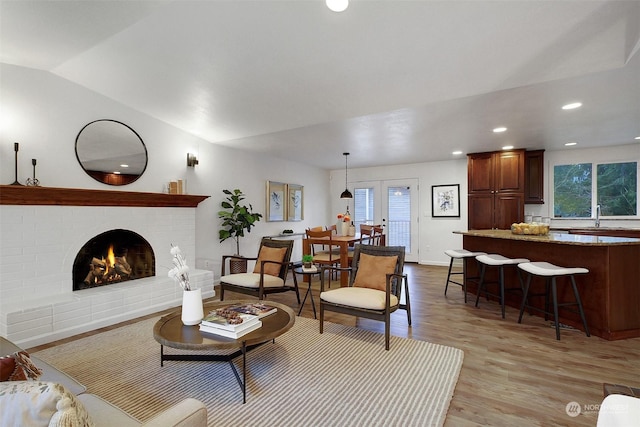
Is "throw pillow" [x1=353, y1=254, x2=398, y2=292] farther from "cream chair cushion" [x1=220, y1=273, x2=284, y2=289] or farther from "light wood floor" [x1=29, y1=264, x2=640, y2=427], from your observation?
"cream chair cushion" [x1=220, y1=273, x2=284, y2=289]

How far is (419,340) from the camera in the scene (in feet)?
9.47

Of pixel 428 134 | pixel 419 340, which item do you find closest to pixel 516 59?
pixel 428 134

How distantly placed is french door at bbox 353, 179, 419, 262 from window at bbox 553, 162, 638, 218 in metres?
2.74

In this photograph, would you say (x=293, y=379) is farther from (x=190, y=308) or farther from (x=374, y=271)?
(x=374, y=271)

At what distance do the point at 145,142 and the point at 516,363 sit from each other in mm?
4929

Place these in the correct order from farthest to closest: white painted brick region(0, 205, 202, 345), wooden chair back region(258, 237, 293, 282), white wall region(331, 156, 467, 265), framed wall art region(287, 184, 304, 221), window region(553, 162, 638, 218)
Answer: framed wall art region(287, 184, 304, 221)
white wall region(331, 156, 467, 265)
window region(553, 162, 638, 218)
wooden chair back region(258, 237, 293, 282)
white painted brick region(0, 205, 202, 345)

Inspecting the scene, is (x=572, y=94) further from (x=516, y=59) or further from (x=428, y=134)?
(x=428, y=134)

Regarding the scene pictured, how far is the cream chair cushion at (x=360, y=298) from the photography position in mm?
2711

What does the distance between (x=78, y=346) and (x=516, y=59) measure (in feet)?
15.4

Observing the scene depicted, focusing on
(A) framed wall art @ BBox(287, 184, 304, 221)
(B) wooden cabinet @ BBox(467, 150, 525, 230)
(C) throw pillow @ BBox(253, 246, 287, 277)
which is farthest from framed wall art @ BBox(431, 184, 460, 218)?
(C) throw pillow @ BBox(253, 246, 287, 277)

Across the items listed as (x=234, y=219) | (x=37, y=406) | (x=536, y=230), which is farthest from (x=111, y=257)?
(x=536, y=230)

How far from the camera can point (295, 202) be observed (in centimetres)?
714

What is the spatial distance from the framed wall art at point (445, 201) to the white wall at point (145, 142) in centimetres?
332

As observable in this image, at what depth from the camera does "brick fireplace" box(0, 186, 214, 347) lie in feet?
9.50
